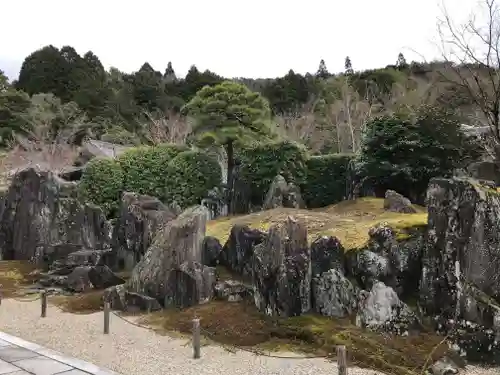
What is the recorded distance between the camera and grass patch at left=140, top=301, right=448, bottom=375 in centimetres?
634

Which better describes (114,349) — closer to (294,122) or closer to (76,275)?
(76,275)

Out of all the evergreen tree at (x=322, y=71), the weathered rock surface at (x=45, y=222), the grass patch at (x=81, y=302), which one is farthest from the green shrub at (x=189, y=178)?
the evergreen tree at (x=322, y=71)

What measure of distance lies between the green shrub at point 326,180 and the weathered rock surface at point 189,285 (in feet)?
29.0

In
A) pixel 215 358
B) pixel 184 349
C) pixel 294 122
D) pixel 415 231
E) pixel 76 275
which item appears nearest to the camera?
pixel 215 358

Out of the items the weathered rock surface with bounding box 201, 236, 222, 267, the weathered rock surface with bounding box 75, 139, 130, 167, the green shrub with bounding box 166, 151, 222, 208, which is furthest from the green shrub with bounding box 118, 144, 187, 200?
the weathered rock surface with bounding box 201, 236, 222, 267

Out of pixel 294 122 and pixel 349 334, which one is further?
pixel 294 122

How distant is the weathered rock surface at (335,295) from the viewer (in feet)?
26.0

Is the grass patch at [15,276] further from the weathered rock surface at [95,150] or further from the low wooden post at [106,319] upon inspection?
the weathered rock surface at [95,150]

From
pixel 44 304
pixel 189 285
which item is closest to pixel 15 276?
pixel 44 304

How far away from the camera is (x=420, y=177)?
14.2 meters

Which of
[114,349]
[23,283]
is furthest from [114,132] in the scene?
[114,349]

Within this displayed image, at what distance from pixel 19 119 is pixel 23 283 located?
23509mm

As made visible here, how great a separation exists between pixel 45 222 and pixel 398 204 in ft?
35.2

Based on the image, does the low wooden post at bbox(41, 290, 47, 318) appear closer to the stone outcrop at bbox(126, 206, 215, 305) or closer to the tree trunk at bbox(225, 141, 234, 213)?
the stone outcrop at bbox(126, 206, 215, 305)
